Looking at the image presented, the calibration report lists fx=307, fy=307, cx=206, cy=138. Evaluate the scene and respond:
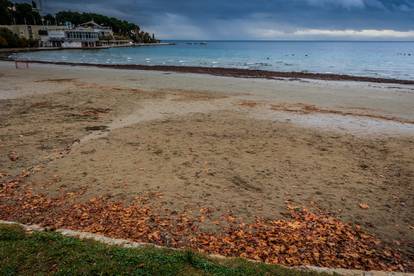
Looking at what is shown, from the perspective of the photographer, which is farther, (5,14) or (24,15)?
(24,15)

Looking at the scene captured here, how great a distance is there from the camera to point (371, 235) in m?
5.89

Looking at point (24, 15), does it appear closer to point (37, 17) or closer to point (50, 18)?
point (37, 17)

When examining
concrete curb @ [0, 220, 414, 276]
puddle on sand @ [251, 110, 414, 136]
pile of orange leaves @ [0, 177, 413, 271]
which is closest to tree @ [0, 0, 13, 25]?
puddle on sand @ [251, 110, 414, 136]

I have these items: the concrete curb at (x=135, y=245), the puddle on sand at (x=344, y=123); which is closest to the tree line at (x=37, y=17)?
the puddle on sand at (x=344, y=123)

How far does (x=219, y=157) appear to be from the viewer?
970 centimetres

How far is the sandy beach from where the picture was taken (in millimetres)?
6871

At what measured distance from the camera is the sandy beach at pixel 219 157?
6.87 m

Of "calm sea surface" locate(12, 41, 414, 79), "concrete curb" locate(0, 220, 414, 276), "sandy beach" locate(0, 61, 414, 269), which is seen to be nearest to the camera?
"concrete curb" locate(0, 220, 414, 276)

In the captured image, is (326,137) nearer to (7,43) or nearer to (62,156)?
(62,156)

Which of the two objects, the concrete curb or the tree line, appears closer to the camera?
the concrete curb

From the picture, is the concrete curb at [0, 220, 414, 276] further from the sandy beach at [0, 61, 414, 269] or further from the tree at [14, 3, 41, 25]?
the tree at [14, 3, 41, 25]

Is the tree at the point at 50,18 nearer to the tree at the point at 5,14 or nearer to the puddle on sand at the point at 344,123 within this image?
the tree at the point at 5,14

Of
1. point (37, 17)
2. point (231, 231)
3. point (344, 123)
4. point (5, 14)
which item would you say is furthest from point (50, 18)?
point (231, 231)

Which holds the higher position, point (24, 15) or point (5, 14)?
point (24, 15)
